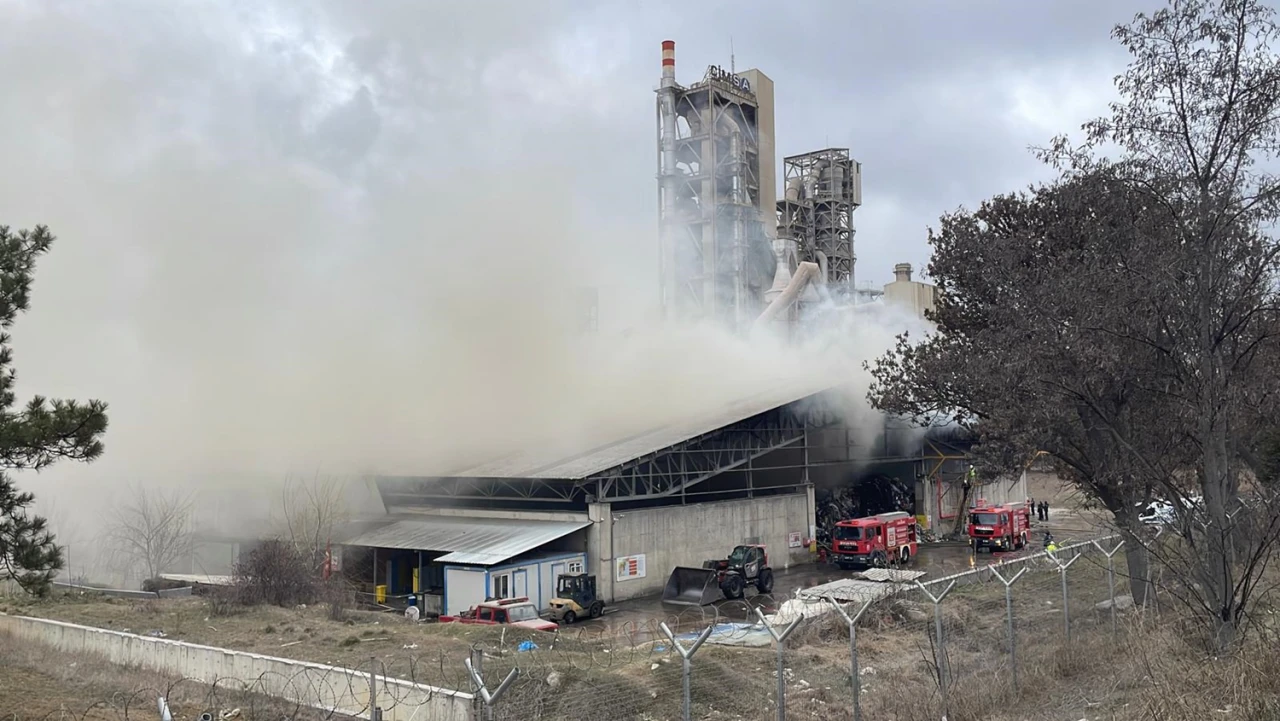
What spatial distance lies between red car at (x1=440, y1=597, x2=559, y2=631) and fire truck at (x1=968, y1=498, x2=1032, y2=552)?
19698 millimetres

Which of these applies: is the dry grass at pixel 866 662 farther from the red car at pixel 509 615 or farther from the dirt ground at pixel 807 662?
the red car at pixel 509 615

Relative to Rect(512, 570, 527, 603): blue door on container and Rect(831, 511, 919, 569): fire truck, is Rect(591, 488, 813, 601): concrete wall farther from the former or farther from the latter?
Rect(512, 570, 527, 603): blue door on container

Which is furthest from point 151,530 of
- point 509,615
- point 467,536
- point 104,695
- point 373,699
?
point 373,699

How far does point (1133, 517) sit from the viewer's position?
12.3 m

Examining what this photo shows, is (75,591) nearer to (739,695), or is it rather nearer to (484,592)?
(484,592)

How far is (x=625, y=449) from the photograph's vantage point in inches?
1132

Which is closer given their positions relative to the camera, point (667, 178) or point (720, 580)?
point (720, 580)

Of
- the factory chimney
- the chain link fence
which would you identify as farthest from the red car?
the factory chimney

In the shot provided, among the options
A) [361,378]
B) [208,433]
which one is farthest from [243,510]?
[361,378]

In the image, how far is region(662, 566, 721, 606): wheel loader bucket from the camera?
995 inches

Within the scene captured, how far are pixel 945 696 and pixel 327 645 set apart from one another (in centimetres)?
1204

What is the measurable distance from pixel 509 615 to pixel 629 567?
726cm

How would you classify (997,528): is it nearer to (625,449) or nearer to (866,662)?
(625,449)

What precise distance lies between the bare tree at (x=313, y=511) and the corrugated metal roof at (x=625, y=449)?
168 inches
